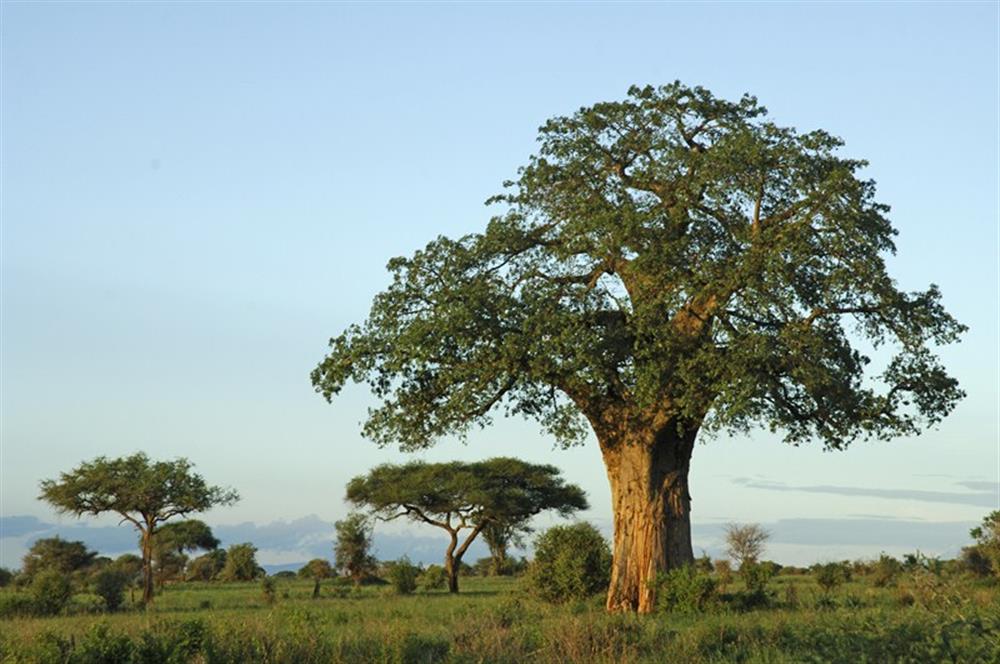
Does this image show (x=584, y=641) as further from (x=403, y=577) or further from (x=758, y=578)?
(x=403, y=577)

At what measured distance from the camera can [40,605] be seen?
34.8 meters

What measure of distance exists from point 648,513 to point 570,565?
5.88 m

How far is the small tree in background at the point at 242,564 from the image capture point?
62.2 meters

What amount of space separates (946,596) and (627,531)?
11.9 m

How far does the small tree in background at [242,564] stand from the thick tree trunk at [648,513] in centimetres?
3869

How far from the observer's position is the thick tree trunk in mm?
27297

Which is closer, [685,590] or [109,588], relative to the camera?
[685,590]

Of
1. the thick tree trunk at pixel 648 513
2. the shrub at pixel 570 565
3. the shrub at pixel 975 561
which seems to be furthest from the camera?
the shrub at pixel 975 561

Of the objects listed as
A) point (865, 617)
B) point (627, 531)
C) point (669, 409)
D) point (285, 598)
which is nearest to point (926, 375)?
point (669, 409)

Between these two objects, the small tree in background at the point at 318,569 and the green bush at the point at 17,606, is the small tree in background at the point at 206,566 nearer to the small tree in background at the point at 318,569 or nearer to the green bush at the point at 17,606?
the small tree in background at the point at 318,569

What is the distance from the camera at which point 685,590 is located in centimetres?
2548

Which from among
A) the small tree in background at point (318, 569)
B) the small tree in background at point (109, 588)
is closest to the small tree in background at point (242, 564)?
the small tree in background at point (318, 569)

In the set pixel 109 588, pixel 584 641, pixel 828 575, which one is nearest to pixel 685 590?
pixel 584 641

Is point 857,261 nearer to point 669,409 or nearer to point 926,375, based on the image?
point 926,375
